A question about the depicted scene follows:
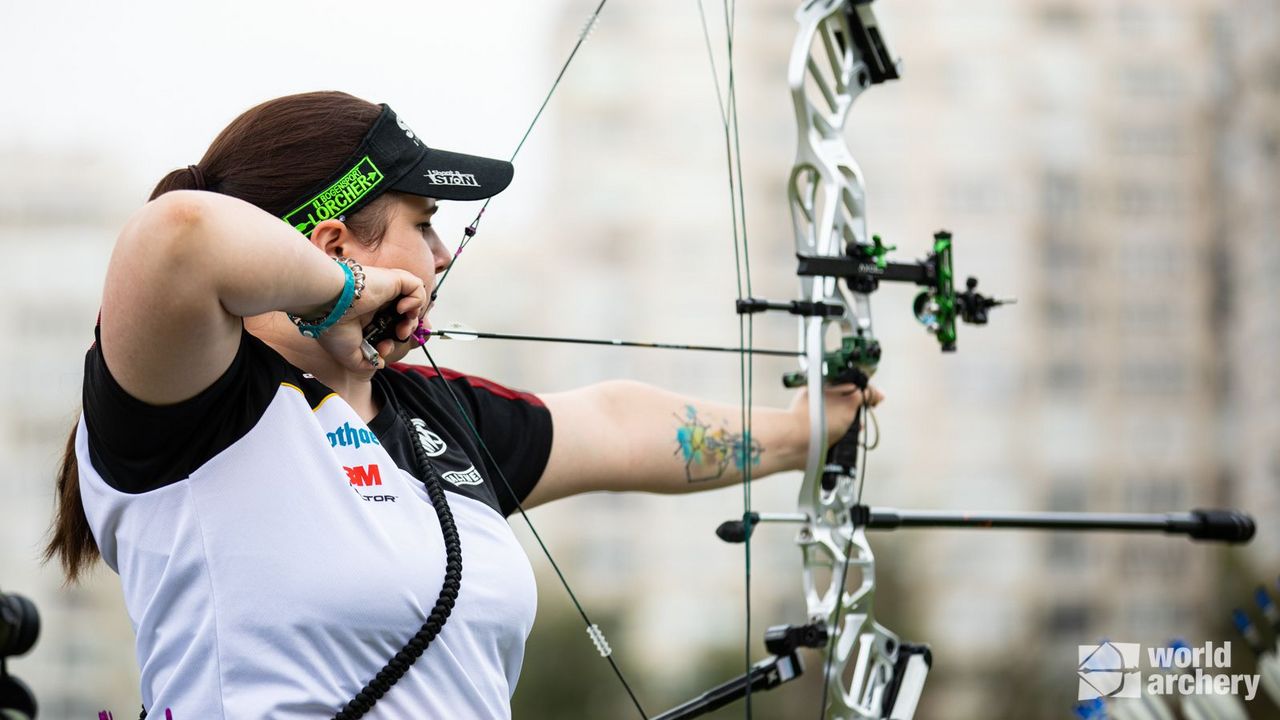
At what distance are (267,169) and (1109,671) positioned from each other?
1.76 metres

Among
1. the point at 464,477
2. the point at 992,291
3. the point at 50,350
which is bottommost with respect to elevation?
the point at 50,350

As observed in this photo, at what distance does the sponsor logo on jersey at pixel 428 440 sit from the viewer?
169 cm

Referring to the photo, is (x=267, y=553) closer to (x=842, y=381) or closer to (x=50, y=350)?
(x=842, y=381)

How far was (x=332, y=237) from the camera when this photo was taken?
1.60 meters

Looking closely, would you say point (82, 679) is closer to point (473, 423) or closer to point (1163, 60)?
point (473, 423)

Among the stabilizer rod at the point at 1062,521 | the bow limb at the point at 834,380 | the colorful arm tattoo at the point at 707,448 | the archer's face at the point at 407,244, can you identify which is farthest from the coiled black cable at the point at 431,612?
the bow limb at the point at 834,380

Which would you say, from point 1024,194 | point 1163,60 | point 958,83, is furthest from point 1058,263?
point 1163,60

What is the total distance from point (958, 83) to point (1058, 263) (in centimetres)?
607

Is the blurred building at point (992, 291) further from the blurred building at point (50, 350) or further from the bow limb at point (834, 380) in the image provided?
the bow limb at point (834, 380)

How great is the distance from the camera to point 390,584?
1465mm

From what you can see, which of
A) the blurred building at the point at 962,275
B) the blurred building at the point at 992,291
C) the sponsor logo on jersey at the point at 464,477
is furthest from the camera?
the blurred building at the point at 992,291

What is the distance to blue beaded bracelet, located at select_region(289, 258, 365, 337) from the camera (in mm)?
1469

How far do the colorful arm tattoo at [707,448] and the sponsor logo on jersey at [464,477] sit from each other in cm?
56
